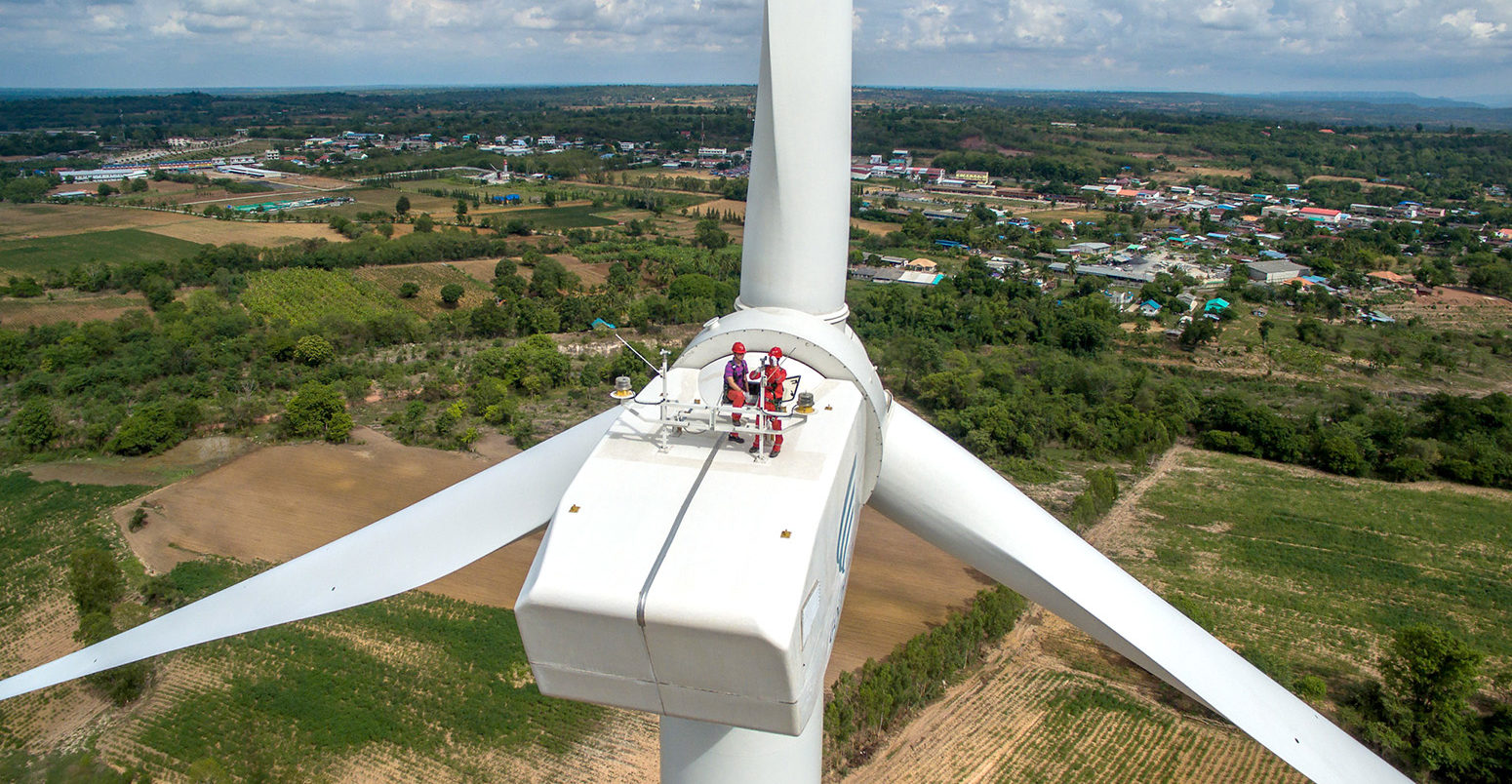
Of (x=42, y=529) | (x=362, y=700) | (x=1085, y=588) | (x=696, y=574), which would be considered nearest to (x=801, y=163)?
(x=696, y=574)

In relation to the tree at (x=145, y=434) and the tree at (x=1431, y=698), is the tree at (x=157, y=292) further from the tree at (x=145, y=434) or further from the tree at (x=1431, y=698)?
the tree at (x=1431, y=698)

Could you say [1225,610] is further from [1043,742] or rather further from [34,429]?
[34,429]

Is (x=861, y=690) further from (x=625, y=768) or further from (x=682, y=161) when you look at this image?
(x=682, y=161)

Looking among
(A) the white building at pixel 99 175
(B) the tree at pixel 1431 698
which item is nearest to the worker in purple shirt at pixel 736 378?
(B) the tree at pixel 1431 698

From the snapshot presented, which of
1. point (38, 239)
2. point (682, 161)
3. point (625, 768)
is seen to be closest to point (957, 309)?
point (625, 768)

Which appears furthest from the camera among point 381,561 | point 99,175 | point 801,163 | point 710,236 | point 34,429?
point 99,175

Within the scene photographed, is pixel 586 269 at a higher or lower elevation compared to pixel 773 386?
lower

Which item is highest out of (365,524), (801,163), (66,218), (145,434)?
(801,163)
